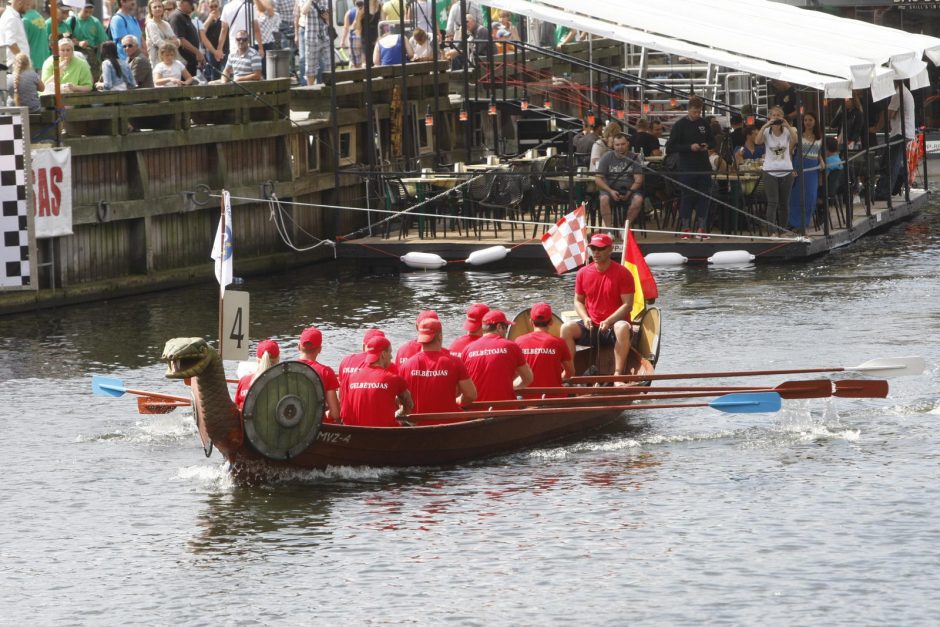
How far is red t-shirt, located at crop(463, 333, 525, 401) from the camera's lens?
16438 mm

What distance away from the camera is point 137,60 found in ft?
86.8

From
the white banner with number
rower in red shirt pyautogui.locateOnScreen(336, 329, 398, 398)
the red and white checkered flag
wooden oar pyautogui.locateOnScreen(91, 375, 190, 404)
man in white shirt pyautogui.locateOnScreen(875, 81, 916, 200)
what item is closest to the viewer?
rower in red shirt pyautogui.locateOnScreen(336, 329, 398, 398)

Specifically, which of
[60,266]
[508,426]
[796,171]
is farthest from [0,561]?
[796,171]

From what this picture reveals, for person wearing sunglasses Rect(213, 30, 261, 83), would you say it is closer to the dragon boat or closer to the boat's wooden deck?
the boat's wooden deck

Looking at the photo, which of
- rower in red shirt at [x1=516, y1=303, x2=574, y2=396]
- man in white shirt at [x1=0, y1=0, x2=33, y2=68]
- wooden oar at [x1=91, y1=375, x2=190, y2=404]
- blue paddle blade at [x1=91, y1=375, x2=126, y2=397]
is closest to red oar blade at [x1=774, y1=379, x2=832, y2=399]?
rower in red shirt at [x1=516, y1=303, x2=574, y2=396]

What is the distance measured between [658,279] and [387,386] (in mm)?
10895

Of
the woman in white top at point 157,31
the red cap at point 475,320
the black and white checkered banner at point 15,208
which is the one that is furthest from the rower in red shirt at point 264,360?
the woman in white top at point 157,31

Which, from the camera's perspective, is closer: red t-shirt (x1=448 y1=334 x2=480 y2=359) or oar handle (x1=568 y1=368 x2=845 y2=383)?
red t-shirt (x1=448 y1=334 x2=480 y2=359)

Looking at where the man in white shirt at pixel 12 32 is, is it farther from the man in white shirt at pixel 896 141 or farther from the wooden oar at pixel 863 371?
the man in white shirt at pixel 896 141

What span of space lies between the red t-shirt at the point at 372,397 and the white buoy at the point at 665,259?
11317 mm

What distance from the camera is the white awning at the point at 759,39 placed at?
25.7m

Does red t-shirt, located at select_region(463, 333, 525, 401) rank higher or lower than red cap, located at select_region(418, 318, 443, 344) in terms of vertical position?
lower

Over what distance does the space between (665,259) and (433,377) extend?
36.2 ft

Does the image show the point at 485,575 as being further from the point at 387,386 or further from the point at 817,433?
the point at 817,433
